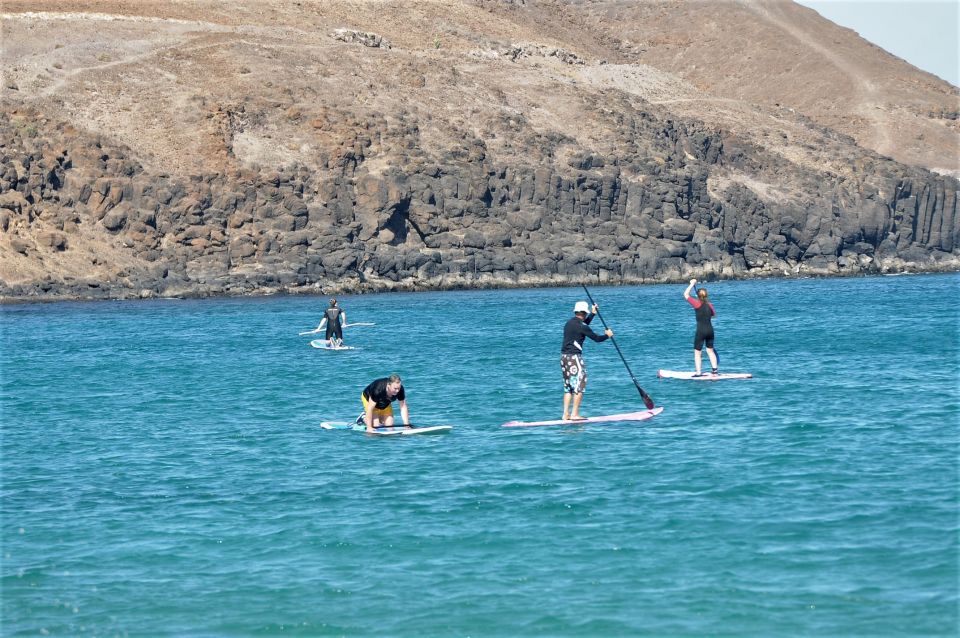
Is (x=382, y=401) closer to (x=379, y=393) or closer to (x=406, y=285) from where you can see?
(x=379, y=393)

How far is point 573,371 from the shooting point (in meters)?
22.2

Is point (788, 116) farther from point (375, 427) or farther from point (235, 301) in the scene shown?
point (375, 427)

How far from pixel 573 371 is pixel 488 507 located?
6026mm

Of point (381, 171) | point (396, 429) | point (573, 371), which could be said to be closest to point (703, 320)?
point (573, 371)

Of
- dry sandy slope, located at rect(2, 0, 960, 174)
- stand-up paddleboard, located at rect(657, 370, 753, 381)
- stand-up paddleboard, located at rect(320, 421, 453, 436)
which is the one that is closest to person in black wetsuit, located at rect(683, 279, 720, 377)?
stand-up paddleboard, located at rect(657, 370, 753, 381)

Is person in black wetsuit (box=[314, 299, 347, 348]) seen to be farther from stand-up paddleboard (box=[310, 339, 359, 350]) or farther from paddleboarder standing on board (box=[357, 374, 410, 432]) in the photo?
paddleboarder standing on board (box=[357, 374, 410, 432])

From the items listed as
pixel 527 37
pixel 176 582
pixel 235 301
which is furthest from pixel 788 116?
pixel 176 582

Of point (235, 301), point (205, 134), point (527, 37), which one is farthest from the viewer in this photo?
point (527, 37)

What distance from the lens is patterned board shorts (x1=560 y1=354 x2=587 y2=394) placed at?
22062 millimetres

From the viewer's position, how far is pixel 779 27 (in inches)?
7269

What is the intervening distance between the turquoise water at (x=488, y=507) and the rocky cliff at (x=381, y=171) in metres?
48.9

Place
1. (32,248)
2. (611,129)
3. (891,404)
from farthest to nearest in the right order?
(611,129) → (32,248) → (891,404)

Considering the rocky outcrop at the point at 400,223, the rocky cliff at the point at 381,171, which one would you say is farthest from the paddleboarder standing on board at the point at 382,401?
the rocky cliff at the point at 381,171

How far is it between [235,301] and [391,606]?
200 feet
